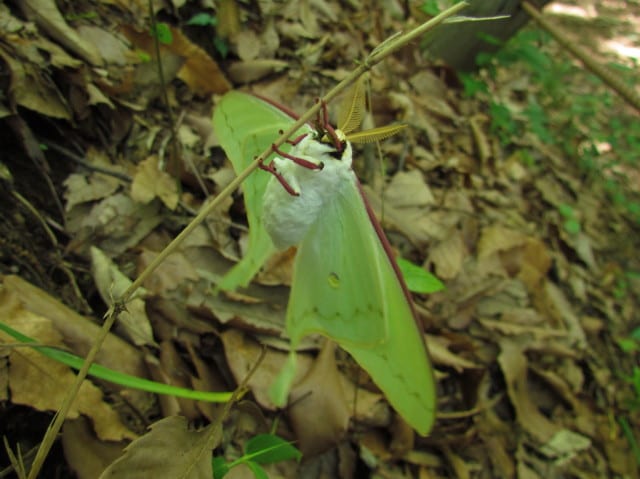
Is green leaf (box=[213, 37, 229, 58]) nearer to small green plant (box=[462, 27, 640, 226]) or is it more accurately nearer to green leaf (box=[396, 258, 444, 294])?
green leaf (box=[396, 258, 444, 294])

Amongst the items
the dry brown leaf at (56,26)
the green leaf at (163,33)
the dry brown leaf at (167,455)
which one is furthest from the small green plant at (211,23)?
the dry brown leaf at (167,455)

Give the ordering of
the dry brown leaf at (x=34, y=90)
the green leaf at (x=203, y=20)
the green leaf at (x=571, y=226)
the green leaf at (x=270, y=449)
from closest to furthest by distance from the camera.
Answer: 1. the green leaf at (x=270, y=449)
2. the dry brown leaf at (x=34, y=90)
3. the green leaf at (x=203, y=20)
4. the green leaf at (x=571, y=226)

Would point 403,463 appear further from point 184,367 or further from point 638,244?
point 638,244

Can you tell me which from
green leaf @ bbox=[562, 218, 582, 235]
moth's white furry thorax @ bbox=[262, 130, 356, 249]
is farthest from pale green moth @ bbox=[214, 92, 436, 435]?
green leaf @ bbox=[562, 218, 582, 235]

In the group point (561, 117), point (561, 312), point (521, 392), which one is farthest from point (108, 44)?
point (561, 117)

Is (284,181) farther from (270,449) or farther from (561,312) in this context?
(561,312)

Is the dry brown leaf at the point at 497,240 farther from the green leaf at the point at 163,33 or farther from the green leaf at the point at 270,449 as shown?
the green leaf at the point at 163,33

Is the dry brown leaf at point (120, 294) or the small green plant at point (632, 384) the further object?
the small green plant at point (632, 384)
